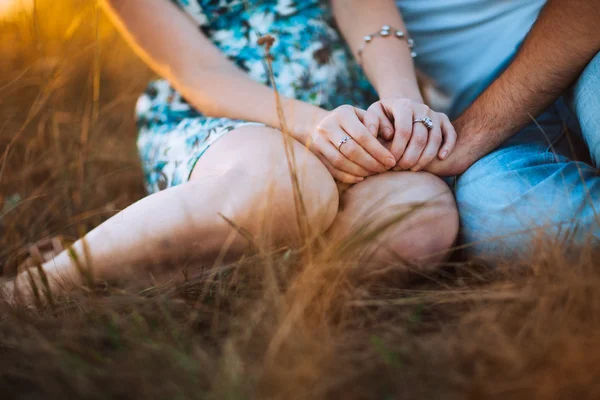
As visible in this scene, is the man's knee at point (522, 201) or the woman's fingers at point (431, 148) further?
the woman's fingers at point (431, 148)

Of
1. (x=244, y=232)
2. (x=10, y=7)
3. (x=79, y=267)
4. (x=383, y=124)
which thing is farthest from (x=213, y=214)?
(x=10, y=7)

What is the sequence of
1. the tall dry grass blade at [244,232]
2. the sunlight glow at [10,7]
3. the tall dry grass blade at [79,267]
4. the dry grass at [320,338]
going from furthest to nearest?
the sunlight glow at [10,7]
the tall dry grass blade at [244,232]
the tall dry grass blade at [79,267]
the dry grass at [320,338]

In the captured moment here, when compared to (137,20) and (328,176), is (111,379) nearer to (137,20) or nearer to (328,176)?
(328,176)

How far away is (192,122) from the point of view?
117 cm

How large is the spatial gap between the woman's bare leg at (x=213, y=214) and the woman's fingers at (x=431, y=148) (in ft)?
0.61

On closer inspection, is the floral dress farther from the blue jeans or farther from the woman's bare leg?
the blue jeans

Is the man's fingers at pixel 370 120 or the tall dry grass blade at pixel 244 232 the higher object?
the man's fingers at pixel 370 120

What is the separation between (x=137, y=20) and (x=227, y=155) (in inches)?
18.1

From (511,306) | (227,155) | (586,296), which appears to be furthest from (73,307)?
(586,296)

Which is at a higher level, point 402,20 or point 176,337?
point 402,20

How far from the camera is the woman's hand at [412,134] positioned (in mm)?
935

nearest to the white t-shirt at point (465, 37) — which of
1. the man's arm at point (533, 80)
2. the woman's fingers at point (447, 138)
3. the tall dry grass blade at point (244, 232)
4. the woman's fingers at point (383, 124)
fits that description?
the man's arm at point (533, 80)

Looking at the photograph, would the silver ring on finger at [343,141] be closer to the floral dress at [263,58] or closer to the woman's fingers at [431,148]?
the woman's fingers at [431,148]

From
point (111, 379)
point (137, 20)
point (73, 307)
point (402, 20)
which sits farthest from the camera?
point (402, 20)
